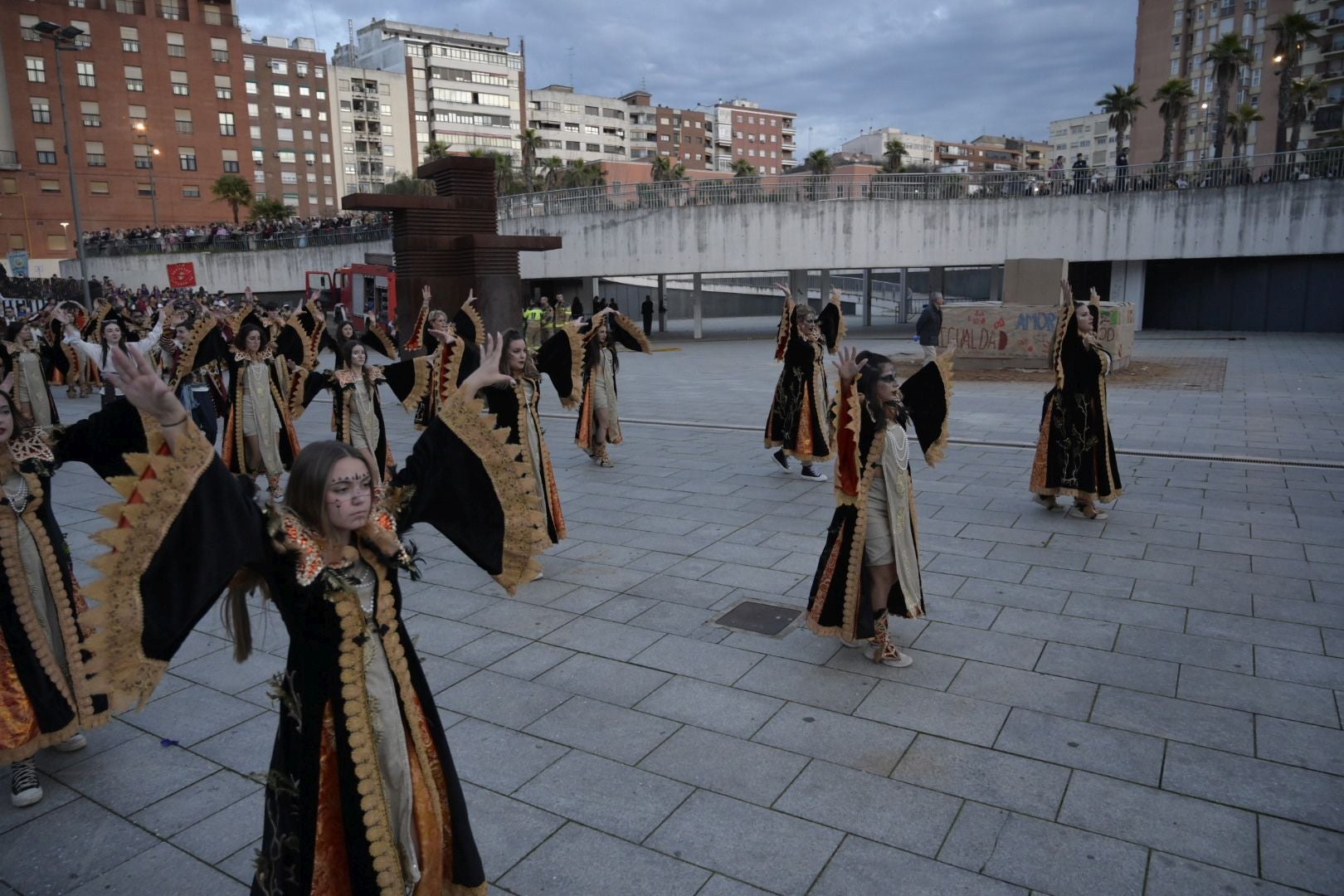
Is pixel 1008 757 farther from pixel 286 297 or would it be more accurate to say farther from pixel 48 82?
pixel 48 82

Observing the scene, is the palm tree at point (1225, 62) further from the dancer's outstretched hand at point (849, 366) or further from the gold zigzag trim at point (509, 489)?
the gold zigzag trim at point (509, 489)

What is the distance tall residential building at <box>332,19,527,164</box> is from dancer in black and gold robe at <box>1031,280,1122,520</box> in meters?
78.3

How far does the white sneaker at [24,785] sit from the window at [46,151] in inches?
2537

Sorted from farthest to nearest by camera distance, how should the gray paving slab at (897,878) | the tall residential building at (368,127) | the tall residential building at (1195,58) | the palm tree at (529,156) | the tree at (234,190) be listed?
the tall residential building at (368,127)
the palm tree at (529,156)
the tall residential building at (1195,58)
the tree at (234,190)
the gray paving slab at (897,878)

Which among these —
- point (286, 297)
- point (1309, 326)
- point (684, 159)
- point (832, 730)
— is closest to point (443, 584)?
point (832, 730)

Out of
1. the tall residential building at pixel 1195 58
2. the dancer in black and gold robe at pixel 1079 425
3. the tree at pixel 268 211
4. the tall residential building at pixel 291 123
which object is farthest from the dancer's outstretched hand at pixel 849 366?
the tall residential building at pixel 291 123

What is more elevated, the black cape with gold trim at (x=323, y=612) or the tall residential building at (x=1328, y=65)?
the tall residential building at (x=1328, y=65)

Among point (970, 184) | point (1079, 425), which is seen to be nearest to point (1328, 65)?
point (970, 184)

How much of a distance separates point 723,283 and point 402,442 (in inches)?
1315

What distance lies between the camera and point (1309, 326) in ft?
94.2

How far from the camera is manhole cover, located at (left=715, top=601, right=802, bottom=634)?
5.85m

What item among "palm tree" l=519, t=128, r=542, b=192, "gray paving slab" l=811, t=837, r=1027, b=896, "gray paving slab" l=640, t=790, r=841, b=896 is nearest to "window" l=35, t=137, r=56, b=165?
"palm tree" l=519, t=128, r=542, b=192

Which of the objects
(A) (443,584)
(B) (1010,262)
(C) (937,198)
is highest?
(C) (937,198)

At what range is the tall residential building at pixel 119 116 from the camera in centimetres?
5375
